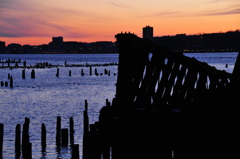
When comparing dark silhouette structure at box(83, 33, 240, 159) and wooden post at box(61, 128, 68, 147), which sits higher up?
dark silhouette structure at box(83, 33, 240, 159)

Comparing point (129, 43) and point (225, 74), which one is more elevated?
point (129, 43)

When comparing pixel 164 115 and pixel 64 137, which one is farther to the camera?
pixel 64 137

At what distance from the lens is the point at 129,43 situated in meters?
11.7

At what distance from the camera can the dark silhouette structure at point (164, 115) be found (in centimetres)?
877

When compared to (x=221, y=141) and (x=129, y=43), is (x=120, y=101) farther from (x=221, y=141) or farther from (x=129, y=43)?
(x=221, y=141)

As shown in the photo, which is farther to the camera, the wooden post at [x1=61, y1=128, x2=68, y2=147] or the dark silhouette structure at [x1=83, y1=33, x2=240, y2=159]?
the wooden post at [x1=61, y1=128, x2=68, y2=147]

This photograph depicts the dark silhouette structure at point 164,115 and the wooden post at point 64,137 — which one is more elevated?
the dark silhouette structure at point 164,115

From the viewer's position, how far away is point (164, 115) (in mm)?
9922

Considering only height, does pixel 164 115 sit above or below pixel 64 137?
above

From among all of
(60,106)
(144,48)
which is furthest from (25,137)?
(60,106)

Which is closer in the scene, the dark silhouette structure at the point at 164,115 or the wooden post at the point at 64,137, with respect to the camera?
the dark silhouette structure at the point at 164,115

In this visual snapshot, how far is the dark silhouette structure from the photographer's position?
8.77m

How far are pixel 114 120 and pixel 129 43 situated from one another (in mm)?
2418

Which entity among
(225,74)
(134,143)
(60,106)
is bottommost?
(60,106)
